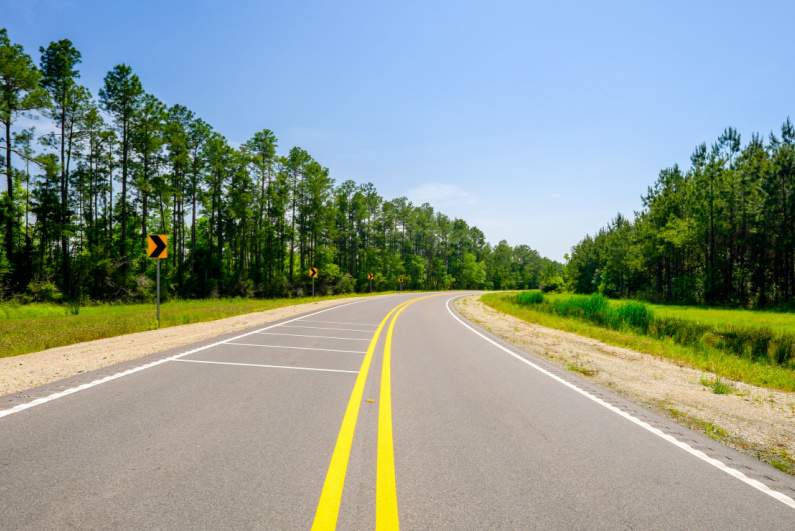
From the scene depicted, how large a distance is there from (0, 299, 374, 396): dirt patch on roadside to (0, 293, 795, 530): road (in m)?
0.71

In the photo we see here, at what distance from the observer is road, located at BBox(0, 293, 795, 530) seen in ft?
8.71

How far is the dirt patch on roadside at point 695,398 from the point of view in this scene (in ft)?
14.8

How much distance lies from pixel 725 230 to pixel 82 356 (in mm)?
53498

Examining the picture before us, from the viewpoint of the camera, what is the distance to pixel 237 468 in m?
3.25

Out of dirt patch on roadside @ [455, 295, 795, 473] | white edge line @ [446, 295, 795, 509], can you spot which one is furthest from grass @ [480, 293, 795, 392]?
white edge line @ [446, 295, 795, 509]

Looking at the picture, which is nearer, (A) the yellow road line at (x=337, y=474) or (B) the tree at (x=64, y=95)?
(A) the yellow road line at (x=337, y=474)

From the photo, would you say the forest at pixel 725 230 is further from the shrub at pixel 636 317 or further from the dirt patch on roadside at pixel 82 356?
the dirt patch on roadside at pixel 82 356

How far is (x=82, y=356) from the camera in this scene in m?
8.00

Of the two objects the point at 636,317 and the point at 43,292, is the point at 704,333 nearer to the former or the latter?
the point at 636,317

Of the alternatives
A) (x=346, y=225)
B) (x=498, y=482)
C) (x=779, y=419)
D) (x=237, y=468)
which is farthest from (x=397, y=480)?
(x=346, y=225)

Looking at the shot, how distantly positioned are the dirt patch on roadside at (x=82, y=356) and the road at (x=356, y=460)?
708 millimetres

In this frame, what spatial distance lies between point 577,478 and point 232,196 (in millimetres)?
48057

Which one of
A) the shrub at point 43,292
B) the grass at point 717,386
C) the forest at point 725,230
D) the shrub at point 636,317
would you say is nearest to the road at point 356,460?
the grass at point 717,386

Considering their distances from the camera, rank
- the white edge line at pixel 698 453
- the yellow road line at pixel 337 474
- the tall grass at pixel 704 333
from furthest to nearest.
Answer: the tall grass at pixel 704 333 → the white edge line at pixel 698 453 → the yellow road line at pixel 337 474
